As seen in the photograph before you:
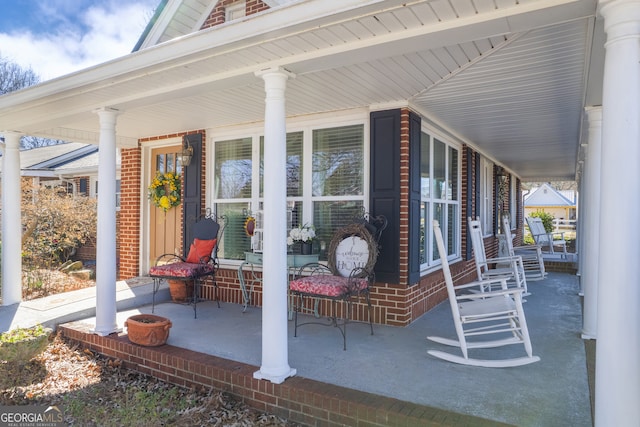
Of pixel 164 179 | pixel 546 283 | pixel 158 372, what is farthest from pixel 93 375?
pixel 546 283

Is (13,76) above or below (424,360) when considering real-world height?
above

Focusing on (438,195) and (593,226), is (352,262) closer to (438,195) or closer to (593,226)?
(438,195)

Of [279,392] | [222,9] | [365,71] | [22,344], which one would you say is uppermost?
[222,9]

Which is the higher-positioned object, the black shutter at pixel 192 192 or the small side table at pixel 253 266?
the black shutter at pixel 192 192

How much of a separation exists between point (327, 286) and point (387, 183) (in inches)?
55.2

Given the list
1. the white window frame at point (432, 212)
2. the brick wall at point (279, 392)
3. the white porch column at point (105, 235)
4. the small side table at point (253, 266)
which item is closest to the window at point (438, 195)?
the white window frame at point (432, 212)

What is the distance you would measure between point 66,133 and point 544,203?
20997 millimetres

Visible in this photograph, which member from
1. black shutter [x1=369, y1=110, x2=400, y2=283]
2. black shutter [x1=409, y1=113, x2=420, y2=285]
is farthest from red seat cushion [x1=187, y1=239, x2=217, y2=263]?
black shutter [x1=409, y1=113, x2=420, y2=285]

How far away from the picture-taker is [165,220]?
662cm

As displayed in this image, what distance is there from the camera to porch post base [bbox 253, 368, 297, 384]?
9.76 feet

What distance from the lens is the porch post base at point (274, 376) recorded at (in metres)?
2.97

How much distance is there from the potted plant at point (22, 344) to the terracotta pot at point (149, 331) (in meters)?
0.75

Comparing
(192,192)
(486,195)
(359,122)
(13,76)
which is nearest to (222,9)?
(192,192)

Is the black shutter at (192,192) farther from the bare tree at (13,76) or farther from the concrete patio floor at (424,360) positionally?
the bare tree at (13,76)
